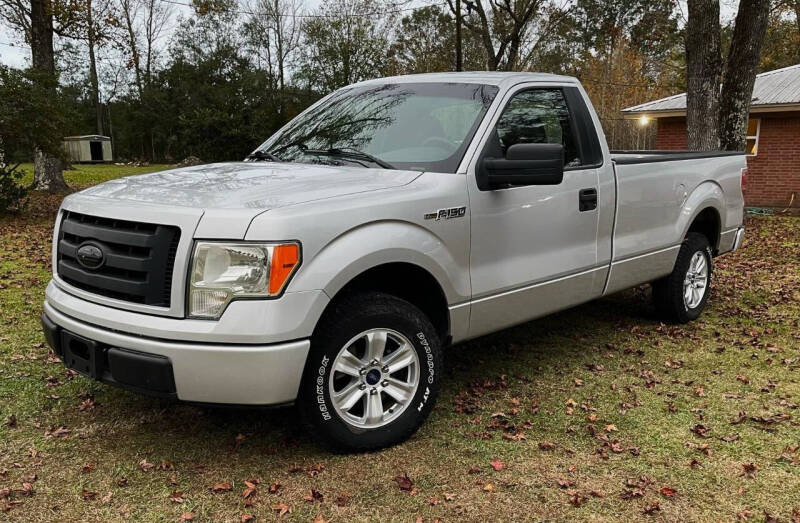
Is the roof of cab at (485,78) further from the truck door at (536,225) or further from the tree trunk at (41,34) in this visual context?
the tree trunk at (41,34)

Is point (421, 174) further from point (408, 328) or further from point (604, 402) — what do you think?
point (604, 402)

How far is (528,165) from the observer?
11.9 feet

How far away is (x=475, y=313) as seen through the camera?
3.90 m

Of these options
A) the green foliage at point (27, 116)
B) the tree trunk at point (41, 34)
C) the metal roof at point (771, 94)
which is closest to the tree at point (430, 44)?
the metal roof at point (771, 94)

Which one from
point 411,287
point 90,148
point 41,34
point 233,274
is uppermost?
point 41,34

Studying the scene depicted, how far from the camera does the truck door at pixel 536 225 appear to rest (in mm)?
3877

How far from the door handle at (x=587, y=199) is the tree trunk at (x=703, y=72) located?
8813 millimetres

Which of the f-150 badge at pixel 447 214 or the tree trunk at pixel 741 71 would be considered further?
the tree trunk at pixel 741 71

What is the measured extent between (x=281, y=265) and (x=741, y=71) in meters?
12.4

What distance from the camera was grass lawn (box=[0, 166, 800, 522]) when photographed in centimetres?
305

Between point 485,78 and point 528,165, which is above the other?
point 485,78

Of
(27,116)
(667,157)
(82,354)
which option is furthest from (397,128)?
(27,116)

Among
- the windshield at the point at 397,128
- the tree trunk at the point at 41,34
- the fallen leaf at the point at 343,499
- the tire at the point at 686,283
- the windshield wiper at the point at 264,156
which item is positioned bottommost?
the fallen leaf at the point at 343,499

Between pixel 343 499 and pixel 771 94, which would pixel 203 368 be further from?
pixel 771 94
